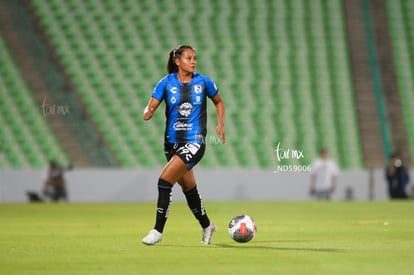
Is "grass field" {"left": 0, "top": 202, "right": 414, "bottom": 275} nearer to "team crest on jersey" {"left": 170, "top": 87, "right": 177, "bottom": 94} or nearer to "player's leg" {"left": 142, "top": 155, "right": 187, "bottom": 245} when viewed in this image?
"player's leg" {"left": 142, "top": 155, "right": 187, "bottom": 245}

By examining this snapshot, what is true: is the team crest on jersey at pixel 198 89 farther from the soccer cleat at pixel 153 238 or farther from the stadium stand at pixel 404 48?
the stadium stand at pixel 404 48

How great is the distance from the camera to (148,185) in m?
26.8

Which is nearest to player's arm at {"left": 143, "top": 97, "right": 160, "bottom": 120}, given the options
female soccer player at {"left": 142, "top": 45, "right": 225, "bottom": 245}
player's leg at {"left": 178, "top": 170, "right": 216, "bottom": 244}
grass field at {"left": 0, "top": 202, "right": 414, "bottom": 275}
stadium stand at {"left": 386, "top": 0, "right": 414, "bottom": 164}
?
female soccer player at {"left": 142, "top": 45, "right": 225, "bottom": 245}

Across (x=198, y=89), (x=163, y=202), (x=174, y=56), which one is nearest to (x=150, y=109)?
(x=198, y=89)

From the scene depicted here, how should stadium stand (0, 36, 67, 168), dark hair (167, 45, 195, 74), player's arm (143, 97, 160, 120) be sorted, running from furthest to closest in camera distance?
stadium stand (0, 36, 67, 168), dark hair (167, 45, 195, 74), player's arm (143, 97, 160, 120)

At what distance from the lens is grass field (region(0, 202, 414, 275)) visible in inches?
317

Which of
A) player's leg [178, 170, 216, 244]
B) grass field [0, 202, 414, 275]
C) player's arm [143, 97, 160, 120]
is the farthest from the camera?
player's leg [178, 170, 216, 244]

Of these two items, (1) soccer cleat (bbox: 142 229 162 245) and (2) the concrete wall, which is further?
(2) the concrete wall

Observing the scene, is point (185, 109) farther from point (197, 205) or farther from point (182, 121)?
point (197, 205)

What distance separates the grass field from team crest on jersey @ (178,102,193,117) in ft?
4.96

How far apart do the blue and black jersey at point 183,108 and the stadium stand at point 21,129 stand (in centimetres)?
1757

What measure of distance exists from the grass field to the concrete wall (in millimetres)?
7619

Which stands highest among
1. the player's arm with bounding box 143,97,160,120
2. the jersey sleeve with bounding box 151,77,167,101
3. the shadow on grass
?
the jersey sleeve with bounding box 151,77,167,101

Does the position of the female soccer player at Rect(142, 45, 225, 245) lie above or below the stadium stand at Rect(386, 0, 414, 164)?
below
